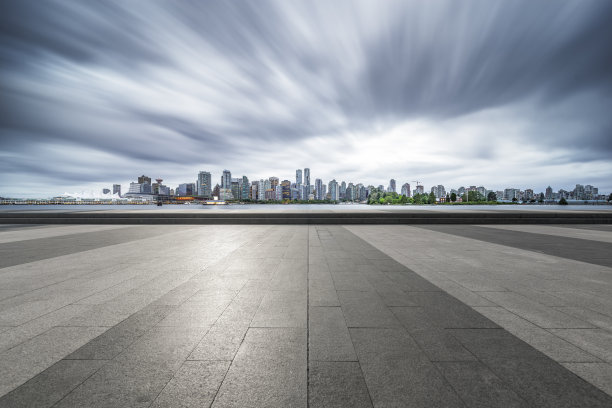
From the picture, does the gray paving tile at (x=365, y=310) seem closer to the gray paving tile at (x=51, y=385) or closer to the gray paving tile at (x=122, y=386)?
the gray paving tile at (x=122, y=386)

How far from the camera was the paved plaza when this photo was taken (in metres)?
2.58

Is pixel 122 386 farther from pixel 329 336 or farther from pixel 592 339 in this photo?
pixel 592 339

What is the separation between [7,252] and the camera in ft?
29.8

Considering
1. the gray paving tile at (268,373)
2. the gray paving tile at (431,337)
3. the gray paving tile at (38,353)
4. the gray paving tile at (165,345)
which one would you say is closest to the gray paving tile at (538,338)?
the gray paving tile at (431,337)

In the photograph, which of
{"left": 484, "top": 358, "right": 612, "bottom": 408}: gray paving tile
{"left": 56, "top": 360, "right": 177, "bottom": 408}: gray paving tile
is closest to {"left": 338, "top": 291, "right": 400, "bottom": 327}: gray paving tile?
{"left": 484, "top": 358, "right": 612, "bottom": 408}: gray paving tile

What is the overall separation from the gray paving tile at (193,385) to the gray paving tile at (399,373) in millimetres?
1717

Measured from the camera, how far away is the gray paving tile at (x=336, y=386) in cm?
244

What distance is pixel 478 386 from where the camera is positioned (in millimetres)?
2664

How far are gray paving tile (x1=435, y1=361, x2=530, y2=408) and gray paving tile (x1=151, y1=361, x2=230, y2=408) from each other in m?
2.64

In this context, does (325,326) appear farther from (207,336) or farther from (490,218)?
(490,218)

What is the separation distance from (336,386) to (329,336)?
965 millimetres

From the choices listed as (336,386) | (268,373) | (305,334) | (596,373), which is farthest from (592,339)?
(268,373)

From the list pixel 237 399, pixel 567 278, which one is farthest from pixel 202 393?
pixel 567 278

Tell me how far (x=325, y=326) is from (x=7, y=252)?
12673 mm
